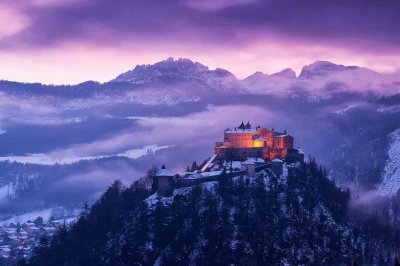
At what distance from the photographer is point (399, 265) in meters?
93.9

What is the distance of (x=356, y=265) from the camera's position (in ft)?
308

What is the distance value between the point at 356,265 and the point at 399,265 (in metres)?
4.49
